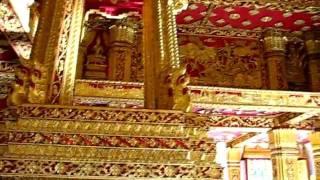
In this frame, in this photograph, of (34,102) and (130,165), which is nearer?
(130,165)

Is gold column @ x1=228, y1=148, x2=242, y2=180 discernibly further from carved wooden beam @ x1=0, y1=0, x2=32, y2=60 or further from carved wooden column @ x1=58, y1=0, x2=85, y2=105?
carved wooden column @ x1=58, y1=0, x2=85, y2=105

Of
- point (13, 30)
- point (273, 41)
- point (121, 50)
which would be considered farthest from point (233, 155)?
point (13, 30)

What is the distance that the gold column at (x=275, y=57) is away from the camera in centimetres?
687

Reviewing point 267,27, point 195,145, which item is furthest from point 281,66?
point 195,145

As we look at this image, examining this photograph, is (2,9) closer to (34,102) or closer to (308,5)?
(34,102)

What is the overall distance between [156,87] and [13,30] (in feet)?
11.4

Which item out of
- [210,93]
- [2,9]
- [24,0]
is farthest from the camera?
[210,93]

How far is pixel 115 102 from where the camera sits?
18.2 feet

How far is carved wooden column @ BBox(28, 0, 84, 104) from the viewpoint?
7.04 ft

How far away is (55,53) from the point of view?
2.33m

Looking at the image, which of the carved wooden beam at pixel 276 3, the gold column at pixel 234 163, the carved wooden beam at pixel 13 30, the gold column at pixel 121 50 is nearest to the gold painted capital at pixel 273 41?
the carved wooden beam at pixel 276 3

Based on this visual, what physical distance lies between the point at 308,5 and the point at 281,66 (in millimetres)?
1030

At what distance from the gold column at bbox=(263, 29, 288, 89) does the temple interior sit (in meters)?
0.02

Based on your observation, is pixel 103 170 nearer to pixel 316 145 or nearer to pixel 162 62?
pixel 162 62
